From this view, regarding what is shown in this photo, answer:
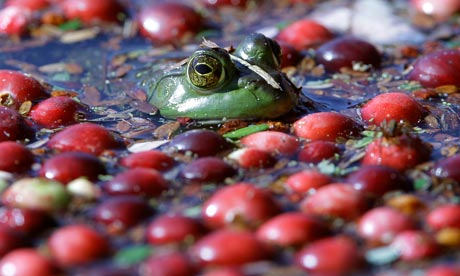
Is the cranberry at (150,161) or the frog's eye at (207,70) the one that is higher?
the frog's eye at (207,70)

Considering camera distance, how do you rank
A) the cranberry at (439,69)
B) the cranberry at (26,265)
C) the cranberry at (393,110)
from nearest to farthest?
the cranberry at (26,265)
the cranberry at (393,110)
the cranberry at (439,69)

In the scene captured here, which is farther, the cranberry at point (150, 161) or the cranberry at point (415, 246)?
the cranberry at point (150, 161)

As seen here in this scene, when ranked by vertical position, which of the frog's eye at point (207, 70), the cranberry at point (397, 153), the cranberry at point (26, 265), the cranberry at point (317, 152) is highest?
the frog's eye at point (207, 70)

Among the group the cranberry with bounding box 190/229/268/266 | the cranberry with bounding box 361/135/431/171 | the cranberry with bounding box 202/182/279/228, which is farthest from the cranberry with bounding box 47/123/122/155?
the cranberry with bounding box 361/135/431/171

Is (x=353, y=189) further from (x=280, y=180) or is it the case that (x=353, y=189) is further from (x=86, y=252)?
(x=86, y=252)

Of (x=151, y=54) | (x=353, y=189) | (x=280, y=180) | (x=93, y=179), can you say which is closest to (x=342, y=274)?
(x=353, y=189)

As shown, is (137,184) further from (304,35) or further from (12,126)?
(304,35)

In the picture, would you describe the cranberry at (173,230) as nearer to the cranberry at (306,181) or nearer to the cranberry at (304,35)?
the cranberry at (306,181)

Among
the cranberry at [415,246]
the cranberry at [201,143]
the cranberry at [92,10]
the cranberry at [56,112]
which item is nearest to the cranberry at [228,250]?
the cranberry at [415,246]

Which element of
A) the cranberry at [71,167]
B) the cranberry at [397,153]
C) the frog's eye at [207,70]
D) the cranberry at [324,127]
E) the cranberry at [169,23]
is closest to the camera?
the cranberry at [71,167]
